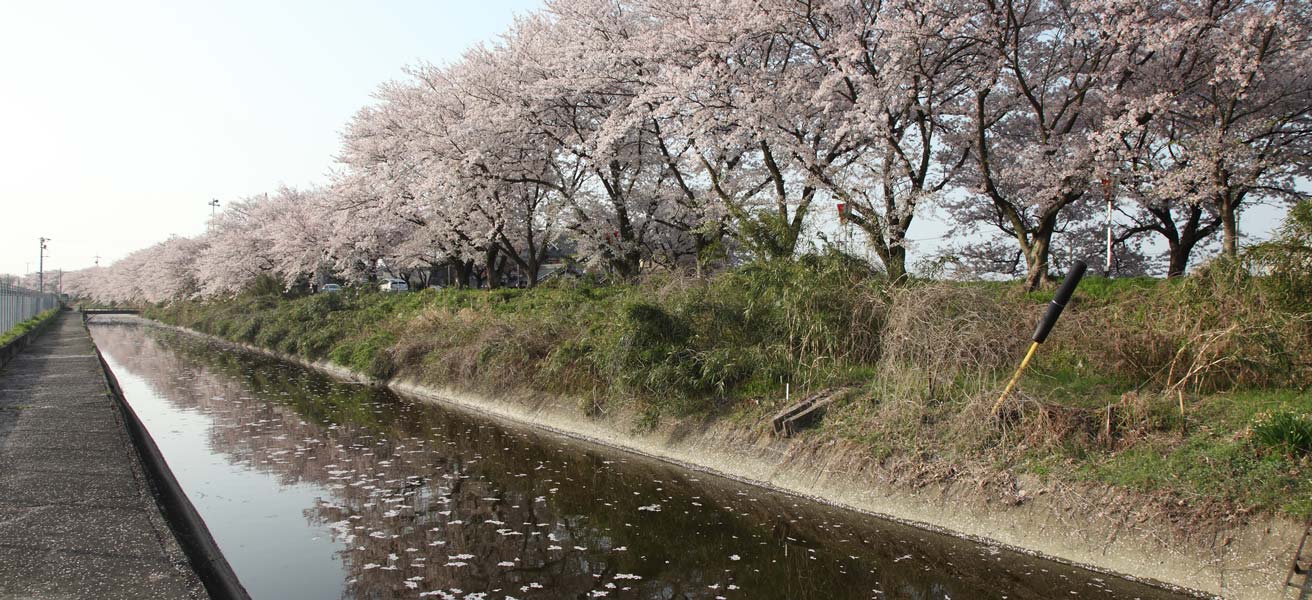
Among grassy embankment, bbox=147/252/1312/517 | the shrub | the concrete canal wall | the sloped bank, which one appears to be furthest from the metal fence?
the shrub

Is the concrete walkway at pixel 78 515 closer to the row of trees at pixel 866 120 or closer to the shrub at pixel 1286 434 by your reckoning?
the shrub at pixel 1286 434

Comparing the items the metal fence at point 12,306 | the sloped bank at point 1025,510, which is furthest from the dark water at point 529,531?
the metal fence at point 12,306

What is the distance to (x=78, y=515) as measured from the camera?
672 centimetres

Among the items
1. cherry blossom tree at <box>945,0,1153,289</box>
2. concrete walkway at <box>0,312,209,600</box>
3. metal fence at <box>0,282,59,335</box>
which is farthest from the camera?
metal fence at <box>0,282,59,335</box>

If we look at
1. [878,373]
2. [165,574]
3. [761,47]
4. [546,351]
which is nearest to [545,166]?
[761,47]

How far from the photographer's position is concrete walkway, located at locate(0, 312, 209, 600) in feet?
17.2

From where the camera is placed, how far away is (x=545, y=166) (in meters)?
25.8

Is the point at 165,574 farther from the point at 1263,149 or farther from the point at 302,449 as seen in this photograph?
the point at 1263,149

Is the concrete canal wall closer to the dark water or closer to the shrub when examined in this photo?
the dark water

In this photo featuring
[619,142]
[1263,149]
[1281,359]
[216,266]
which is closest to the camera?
[1281,359]

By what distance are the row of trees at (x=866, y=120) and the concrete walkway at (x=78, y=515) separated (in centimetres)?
1001

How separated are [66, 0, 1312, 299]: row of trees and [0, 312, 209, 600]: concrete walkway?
10.0 m

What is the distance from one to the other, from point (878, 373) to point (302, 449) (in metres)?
8.82

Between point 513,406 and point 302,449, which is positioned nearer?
point 302,449
